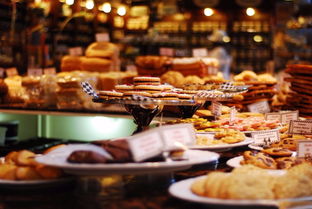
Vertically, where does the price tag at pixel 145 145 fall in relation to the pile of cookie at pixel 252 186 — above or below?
above

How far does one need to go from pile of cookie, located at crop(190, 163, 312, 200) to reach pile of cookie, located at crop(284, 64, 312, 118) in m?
2.55

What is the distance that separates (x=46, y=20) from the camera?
858cm

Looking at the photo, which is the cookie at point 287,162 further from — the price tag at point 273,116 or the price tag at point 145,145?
the price tag at point 273,116

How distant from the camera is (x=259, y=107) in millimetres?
4273

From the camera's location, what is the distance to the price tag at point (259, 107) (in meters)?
4.22

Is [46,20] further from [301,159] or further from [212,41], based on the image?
[301,159]

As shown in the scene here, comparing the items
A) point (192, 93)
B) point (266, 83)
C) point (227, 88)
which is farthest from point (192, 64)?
point (192, 93)

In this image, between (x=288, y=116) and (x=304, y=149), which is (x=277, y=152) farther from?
(x=288, y=116)

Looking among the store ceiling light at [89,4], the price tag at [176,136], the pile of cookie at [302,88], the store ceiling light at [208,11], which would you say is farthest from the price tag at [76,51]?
the store ceiling light at [208,11]

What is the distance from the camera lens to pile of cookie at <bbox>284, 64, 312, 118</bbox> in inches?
162

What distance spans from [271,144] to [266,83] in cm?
190

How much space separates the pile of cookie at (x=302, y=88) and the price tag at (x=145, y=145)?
2657 millimetres

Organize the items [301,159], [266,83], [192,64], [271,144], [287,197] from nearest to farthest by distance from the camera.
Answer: [287,197]
[301,159]
[271,144]
[266,83]
[192,64]

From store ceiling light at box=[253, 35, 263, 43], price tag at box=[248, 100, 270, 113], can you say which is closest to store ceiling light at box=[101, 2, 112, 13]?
store ceiling light at box=[253, 35, 263, 43]
